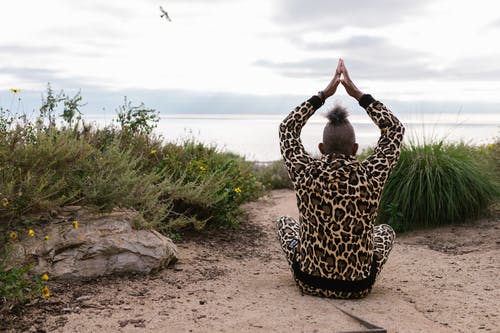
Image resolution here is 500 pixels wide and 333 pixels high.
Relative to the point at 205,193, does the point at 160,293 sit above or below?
below

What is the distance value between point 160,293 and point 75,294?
704 mm

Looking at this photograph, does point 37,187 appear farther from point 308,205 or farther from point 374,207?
point 374,207

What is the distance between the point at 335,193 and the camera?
4.11 meters

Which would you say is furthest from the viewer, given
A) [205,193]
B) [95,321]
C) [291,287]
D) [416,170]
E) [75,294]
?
[416,170]

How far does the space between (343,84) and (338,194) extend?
0.99 meters

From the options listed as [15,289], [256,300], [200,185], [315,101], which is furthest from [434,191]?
[15,289]

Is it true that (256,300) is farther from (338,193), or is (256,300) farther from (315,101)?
(315,101)

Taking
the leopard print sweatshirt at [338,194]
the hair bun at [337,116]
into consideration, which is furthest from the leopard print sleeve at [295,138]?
the hair bun at [337,116]

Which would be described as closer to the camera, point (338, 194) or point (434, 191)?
point (338, 194)

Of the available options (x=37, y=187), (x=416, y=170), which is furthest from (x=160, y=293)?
(x=416, y=170)

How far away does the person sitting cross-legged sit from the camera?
4.12 meters

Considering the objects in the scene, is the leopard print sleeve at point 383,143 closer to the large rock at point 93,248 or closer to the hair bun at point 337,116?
Answer: the hair bun at point 337,116

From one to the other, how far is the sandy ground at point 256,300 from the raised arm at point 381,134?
1084 mm

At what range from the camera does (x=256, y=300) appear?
4.50m
